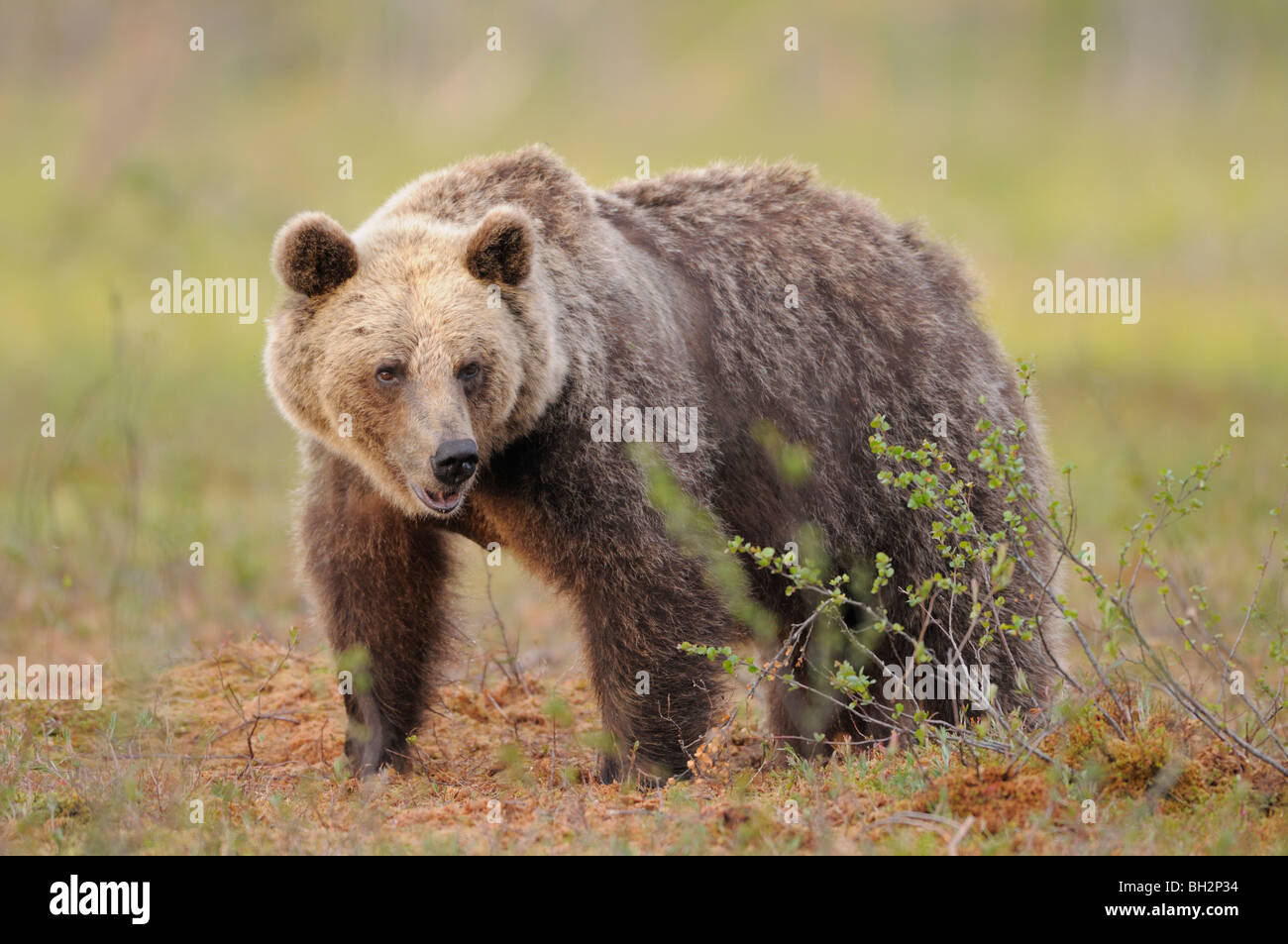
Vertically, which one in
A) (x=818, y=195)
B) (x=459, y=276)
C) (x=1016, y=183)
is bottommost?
(x=459, y=276)

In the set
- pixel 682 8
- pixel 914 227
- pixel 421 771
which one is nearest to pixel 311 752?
pixel 421 771

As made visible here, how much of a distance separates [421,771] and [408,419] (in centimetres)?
195

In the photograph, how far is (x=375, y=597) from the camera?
715cm

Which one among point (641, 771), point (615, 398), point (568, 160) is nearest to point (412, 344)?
point (615, 398)

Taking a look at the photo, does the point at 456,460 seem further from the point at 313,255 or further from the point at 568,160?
the point at 568,160

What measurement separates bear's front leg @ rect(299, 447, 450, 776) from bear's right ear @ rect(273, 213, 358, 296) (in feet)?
2.91

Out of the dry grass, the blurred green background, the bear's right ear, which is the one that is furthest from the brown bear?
the blurred green background

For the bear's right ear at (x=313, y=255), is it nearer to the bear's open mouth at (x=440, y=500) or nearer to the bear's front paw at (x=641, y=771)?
the bear's open mouth at (x=440, y=500)

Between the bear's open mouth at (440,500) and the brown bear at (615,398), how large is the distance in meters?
0.01

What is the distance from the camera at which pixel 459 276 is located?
658cm

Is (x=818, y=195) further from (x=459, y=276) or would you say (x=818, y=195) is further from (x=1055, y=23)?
(x=1055, y=23)

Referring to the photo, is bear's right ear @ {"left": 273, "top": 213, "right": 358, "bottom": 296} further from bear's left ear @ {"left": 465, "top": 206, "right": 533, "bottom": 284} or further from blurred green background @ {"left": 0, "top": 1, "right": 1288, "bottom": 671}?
blurred green background @ {"left": 0, "top": 1, "right": 1288, "bottom": 671}

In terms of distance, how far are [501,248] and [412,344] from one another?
577 millimetres
